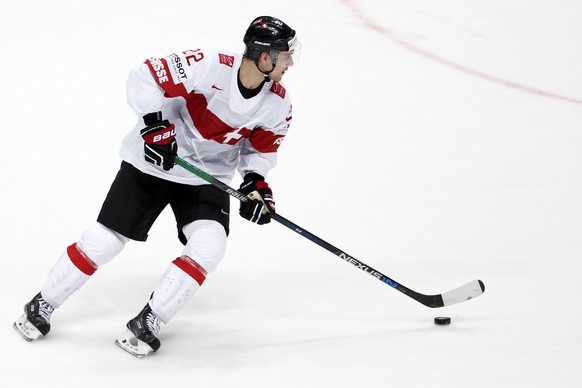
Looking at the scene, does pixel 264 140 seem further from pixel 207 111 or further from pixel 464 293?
pixel 464 293

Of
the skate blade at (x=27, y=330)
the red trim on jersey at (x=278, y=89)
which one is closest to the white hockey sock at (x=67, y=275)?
the skate blade at (x=27, y=330)

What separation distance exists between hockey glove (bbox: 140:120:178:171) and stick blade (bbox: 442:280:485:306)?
1176 millimetres

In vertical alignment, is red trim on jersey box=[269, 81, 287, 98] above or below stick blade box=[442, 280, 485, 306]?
above

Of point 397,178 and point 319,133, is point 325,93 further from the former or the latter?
point 397,178

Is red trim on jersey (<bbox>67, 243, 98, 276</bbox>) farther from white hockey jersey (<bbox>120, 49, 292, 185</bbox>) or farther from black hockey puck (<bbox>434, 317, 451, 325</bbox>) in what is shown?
black hockey puck (<bbox>434, 317, 451, 325</bbox>)

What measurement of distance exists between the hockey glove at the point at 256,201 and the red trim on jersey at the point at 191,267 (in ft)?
0.86

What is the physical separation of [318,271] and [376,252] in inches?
11.4

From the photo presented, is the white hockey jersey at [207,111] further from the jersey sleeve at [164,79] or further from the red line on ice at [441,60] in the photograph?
the red line on ice at [441,60]

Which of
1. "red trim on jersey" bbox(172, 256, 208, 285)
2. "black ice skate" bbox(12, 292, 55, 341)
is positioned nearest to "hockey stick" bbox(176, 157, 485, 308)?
"red trim on jersey" bbox(172, 256, 208, 285)

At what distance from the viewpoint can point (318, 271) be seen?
4332 millimetres

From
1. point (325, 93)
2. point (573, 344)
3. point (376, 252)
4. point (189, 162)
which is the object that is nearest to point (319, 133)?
point (325, 93)

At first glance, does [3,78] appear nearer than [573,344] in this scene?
No

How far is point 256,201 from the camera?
3736 mm

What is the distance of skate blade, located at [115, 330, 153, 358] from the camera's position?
3.54 m
